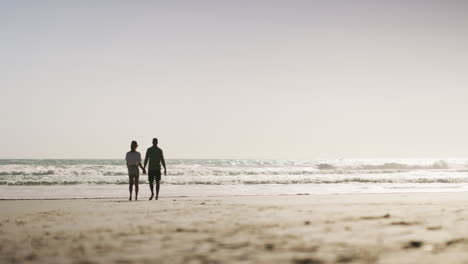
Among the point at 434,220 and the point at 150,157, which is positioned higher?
the point at 150,157

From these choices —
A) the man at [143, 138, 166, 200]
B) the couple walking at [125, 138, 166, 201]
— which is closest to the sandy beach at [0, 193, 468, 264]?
the couple walking at [125, 138, 166, 201]

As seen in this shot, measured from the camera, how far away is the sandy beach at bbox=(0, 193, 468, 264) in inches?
188

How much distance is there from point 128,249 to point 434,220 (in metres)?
5.37

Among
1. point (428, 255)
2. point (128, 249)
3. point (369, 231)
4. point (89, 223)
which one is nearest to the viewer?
point (428, 255)

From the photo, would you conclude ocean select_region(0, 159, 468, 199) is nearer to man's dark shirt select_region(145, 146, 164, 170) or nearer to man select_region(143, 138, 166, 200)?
man select_region(143, 138, 166, 200)

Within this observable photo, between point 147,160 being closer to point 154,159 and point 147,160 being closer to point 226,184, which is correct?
point 154,159

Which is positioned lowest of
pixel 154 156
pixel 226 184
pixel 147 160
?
pixel 226 184

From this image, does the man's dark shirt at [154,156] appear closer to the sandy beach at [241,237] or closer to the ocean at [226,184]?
the ocean at [226,184]

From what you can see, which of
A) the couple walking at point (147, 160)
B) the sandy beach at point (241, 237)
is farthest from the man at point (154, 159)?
the sandy beach at point (241, 237)

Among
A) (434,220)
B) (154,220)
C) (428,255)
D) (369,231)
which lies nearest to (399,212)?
(434,220)

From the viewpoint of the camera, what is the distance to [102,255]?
4918 millimetres

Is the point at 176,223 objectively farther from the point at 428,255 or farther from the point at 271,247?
the point at 428,255

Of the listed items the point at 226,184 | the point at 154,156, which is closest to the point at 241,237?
the point at 154,156

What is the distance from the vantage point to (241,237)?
19.5 feet
